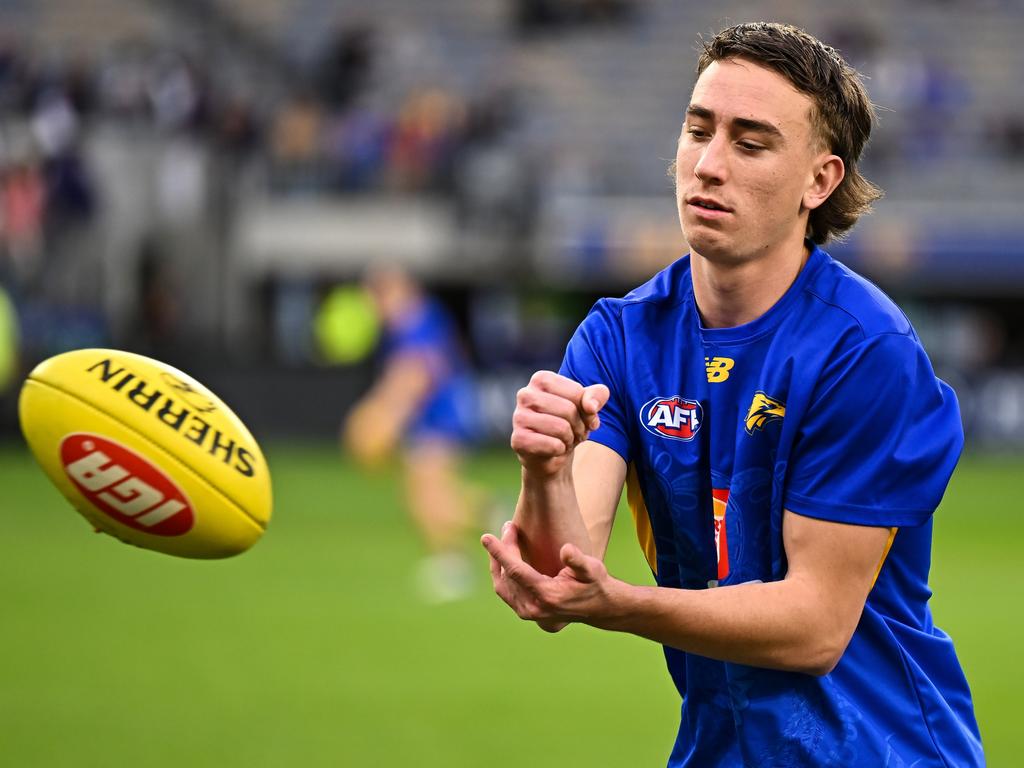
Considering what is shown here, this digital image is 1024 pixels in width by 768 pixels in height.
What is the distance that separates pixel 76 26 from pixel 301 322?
6.74 metres

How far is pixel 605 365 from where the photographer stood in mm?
3477

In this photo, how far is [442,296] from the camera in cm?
2764

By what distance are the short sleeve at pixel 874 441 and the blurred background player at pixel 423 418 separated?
9353 mm

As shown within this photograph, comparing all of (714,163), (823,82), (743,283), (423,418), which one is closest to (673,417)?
(743,283)

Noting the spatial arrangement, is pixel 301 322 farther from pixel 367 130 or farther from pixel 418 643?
pixel 418 643

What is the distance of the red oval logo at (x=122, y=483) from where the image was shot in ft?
12.7

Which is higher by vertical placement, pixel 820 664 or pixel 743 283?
pixel 743 283

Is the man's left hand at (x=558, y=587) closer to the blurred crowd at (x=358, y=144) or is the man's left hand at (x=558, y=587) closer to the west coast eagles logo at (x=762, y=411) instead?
the west coast eagles logo at (x=762, y=411)

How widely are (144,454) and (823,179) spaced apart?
69.4 inches

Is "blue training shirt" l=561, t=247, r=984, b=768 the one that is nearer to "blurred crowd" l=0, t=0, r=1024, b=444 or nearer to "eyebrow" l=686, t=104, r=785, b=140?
"eyebrow" l=686, t=104, r=785, b=140

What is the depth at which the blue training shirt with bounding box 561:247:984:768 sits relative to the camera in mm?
3111

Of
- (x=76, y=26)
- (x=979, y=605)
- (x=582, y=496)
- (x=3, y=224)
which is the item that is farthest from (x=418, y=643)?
(x=76, y=26)

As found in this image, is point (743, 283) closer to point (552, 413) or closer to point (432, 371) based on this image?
point (552, 413)

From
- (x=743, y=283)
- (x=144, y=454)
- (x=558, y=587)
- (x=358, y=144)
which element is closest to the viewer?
(x=558, y=587)
